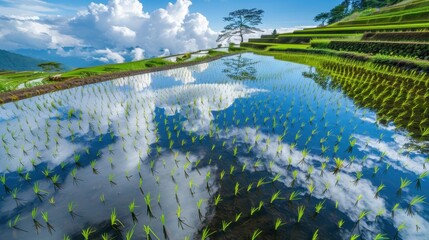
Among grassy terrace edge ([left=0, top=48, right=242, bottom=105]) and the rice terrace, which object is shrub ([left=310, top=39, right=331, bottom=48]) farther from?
grassy terrace edge ([left=0, top=48, right=242, bottom=105])

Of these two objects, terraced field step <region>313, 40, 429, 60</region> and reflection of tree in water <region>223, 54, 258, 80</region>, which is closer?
terraced field step <region>313, 40, 429, 60</region>

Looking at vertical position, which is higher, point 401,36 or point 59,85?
point 59,85

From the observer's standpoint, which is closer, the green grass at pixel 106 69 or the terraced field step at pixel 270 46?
the green grass at pixel 106 69

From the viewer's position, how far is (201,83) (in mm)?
15820

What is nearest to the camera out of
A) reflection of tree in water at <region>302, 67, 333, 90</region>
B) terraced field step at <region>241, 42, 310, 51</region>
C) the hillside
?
reflection of tree in water at <region>302, 67, 333, 90</region>

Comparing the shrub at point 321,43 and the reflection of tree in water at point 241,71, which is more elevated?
the shrub at point 321,43

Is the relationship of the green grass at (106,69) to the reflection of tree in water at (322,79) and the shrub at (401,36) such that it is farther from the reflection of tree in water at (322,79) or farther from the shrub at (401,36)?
the shrub at (401,36)

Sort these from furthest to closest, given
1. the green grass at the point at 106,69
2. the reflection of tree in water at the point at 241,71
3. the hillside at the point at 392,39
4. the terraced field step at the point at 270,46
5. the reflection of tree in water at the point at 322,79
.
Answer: the terraced field step at the point at 270,46 < the green grass at the point at 106,69 < the reflection of tree in water at the point at 241,71 < the hillside at the point at 392,39 < the reflection of tree in water at the point at 322,79

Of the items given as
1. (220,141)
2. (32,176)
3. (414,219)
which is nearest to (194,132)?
(220,141)

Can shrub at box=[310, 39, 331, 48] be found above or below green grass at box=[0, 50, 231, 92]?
below

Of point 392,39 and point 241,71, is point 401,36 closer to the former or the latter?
point 392,39

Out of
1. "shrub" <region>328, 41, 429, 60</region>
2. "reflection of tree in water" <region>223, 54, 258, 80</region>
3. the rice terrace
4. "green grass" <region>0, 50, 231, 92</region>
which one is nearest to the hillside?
"shrub" <region>328, 41, 429, 60</region>

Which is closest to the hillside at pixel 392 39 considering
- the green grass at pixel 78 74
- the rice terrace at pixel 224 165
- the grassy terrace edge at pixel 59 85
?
the rice terrace at pixel 224 165

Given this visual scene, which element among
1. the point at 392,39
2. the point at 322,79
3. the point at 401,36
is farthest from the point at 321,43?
the point at 322,79
